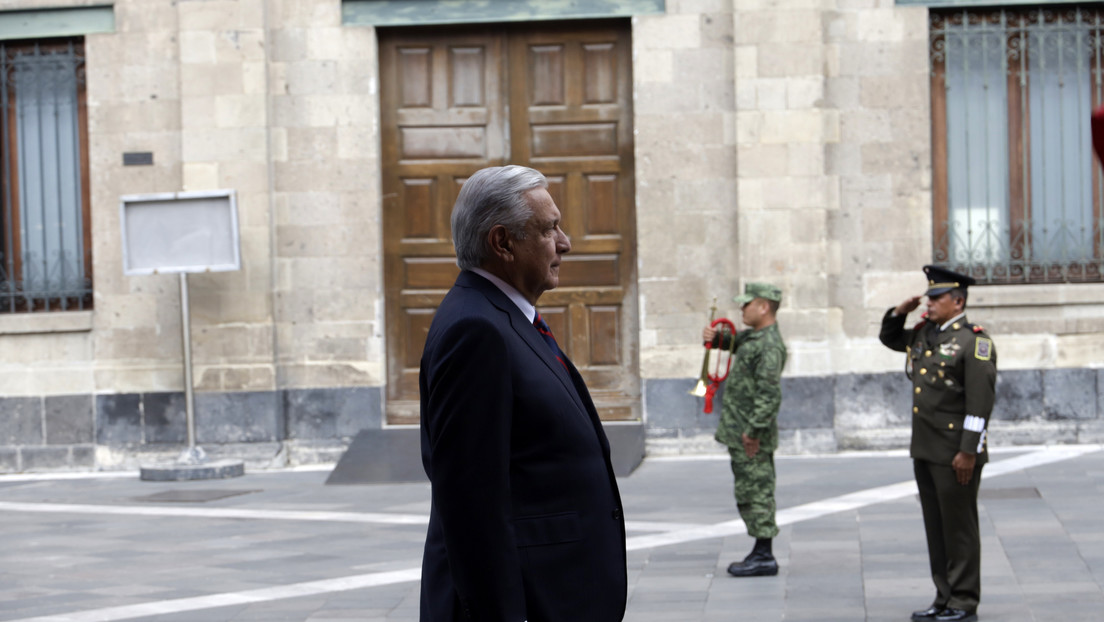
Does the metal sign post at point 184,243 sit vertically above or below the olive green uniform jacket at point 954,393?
above

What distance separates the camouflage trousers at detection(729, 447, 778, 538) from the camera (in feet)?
24.6

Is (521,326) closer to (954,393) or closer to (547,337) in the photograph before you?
(547,337)

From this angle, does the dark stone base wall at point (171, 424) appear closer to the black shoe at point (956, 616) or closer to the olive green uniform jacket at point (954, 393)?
the olive green uniform jacket at point (954, 393)

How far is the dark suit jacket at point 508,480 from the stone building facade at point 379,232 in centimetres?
986

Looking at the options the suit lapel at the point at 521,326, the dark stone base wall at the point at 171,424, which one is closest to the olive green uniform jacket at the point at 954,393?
the suit lapel at the point at 521,326

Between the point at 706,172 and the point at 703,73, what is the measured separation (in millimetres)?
948

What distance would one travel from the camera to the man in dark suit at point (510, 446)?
2982 millimetres

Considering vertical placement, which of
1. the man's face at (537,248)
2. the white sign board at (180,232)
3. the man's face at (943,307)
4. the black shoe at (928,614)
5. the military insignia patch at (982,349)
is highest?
the white sign board at (180,232)

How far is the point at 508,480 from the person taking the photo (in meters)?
3.02

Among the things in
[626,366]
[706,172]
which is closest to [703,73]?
[706,172]

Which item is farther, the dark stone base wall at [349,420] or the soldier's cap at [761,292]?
the dark stone base wall at [349,420]

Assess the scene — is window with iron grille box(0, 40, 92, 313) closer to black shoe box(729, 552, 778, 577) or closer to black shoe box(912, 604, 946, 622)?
black shoe box(729, 552, 778, 577)

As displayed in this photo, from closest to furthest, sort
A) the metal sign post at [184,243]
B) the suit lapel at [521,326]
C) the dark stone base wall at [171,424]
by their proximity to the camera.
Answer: the suit lapel at [521,326] → the metal sign post at [184,243] → the dark stone base wall at [171,424]

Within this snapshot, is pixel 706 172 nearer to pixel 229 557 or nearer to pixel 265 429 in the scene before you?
pixel 265 429
